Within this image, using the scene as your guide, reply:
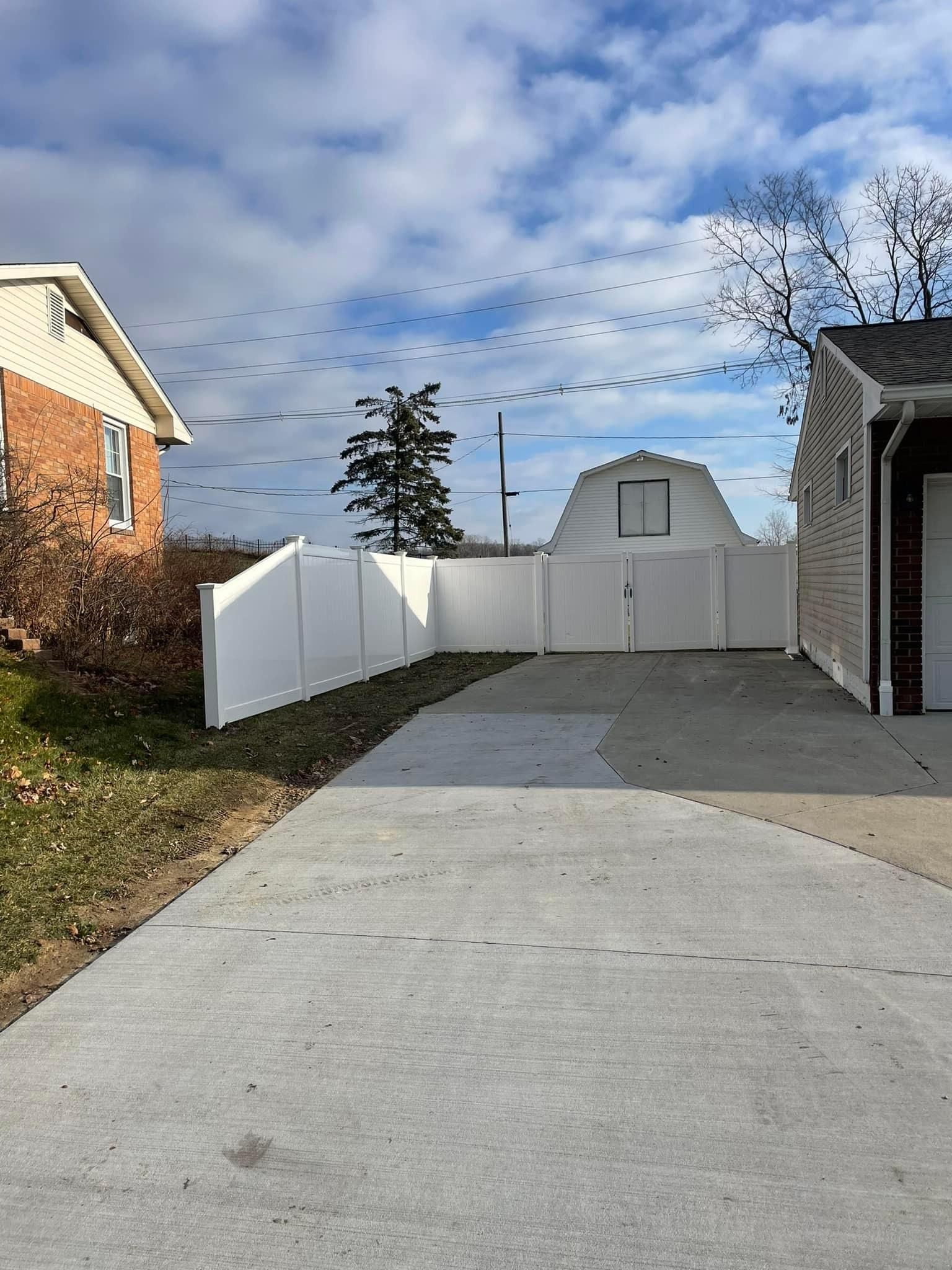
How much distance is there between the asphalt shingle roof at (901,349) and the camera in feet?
25.2

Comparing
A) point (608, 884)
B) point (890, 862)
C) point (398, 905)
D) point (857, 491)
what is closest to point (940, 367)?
point (857, 491)

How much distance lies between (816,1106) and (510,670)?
37.1ft

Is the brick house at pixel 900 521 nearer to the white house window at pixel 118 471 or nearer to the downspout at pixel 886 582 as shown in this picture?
the downspout at pixel 886 582

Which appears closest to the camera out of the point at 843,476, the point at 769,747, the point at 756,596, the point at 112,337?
the point at 769,747

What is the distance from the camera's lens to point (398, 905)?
412 centimetres

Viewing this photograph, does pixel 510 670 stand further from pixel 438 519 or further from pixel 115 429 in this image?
pixel 438 519

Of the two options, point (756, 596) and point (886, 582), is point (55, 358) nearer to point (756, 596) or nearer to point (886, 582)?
point (886, 582)

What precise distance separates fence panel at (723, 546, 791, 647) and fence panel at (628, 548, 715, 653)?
0.40 meters

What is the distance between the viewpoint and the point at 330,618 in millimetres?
10594

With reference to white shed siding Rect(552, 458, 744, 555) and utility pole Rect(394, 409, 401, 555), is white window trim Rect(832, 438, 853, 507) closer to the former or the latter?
white shed siding Rect(552, 458, 744, 555)

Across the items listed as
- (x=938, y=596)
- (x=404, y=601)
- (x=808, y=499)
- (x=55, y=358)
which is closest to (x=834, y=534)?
(x=938, y=596)

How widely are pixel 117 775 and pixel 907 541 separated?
24.7 feet

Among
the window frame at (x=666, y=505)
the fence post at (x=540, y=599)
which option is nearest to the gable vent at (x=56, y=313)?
the fence post at (x=540, y=599)

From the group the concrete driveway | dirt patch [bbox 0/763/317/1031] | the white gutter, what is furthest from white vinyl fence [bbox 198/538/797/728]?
the concrete driveway
